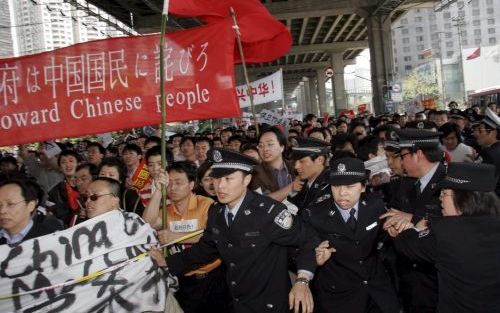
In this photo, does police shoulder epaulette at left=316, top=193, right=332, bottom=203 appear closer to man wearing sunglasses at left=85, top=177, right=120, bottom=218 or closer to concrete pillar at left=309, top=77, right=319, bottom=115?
man wearing sunglasses at left=85, top=177, right=120, bottom=218

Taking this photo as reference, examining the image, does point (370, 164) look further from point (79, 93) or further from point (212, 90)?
point (79, 93)

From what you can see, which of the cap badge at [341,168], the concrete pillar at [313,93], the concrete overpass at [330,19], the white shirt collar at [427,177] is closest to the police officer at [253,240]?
the cap badge at [341,168]

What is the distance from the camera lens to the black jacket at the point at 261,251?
10.1ft

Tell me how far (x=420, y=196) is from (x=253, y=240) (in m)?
1.52

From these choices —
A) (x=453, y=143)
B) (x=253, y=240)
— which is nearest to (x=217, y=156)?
(x=253, y=240)

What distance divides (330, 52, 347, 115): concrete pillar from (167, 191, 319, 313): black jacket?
34219mm

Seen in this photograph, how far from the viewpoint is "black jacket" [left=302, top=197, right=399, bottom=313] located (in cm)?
332

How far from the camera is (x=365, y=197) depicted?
3.56 meters

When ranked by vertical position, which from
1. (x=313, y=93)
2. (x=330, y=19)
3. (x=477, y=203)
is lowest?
(x=477, y=203)

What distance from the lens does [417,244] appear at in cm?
278

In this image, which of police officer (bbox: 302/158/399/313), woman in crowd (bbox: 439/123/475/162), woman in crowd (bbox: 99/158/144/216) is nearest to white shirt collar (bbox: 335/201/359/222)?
police officer (bbox: 302/158/399/313)

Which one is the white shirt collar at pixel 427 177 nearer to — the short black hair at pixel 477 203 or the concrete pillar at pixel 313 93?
the short black hair at pixel 477 203

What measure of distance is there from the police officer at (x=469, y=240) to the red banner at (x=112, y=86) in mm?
2385

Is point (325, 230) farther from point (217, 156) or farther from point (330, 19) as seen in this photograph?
point (330, 19)
